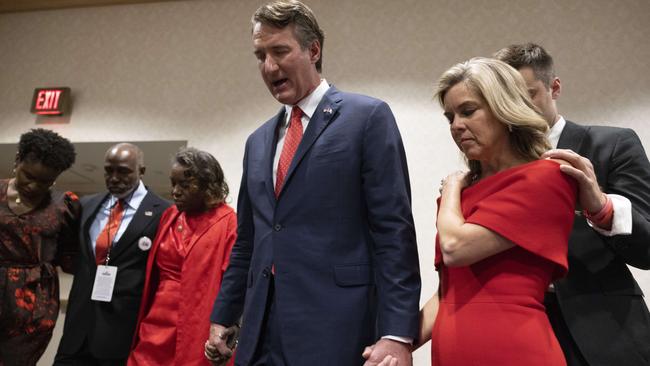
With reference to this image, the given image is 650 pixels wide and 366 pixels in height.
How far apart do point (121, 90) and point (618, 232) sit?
14.1ft

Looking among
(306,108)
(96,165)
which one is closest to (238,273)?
(306,108)

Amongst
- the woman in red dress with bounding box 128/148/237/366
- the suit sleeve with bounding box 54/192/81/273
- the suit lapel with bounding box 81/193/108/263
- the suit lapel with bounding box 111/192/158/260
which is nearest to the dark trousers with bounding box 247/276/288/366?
the woman in red dress with bounding box 128/148/237/366

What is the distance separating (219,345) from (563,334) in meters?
0.96

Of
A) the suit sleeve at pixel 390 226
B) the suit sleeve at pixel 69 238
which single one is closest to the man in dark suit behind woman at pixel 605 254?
the suit sleeve at pixel 390 226

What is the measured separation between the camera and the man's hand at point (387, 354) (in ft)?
4.42

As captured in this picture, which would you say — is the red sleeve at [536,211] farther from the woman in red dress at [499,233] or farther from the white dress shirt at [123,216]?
the white dress shirt at [123,216]

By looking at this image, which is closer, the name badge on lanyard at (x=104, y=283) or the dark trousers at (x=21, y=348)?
the dark trousers at (x=21, y=348)

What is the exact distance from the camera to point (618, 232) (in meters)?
1.45

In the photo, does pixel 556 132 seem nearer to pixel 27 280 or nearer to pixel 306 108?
pixel 306 108

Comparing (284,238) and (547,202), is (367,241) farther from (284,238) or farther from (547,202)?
(547,202)

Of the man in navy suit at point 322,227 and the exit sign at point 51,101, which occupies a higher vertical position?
the exit sign at point 51,101

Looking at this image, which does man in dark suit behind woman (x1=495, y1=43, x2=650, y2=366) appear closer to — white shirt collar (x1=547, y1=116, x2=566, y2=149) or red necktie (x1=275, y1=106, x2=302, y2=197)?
white shirt collar (x1=547, y1=116, x2=566, y2=149)

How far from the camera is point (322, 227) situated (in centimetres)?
151

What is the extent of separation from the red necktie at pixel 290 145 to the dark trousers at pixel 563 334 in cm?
79
